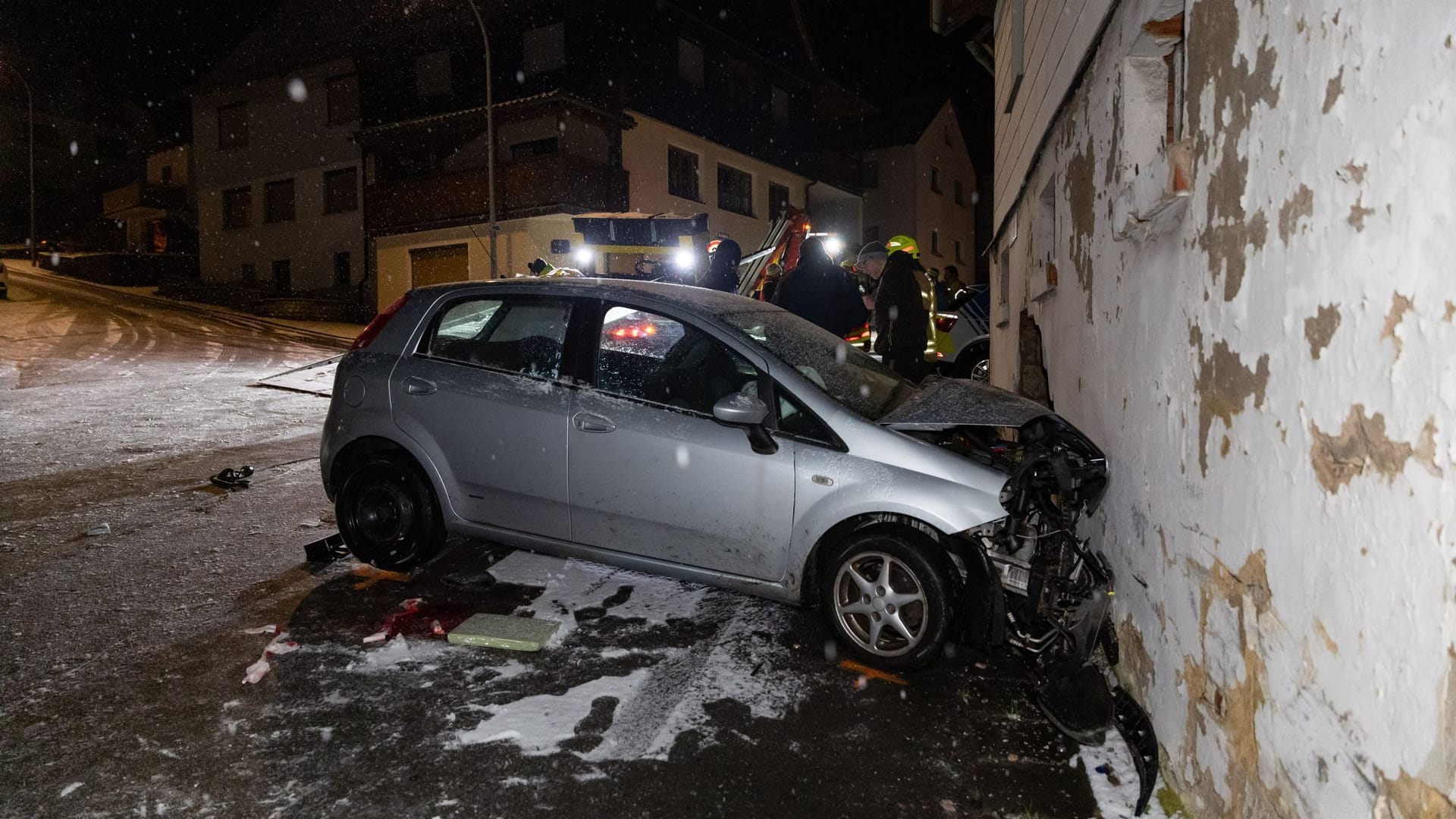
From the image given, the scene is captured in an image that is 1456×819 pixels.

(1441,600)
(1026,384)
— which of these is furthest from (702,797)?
(1026,384)

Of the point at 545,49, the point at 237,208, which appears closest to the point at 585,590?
the point at 545,49

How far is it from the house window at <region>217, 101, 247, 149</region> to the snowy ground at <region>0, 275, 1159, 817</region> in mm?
35225

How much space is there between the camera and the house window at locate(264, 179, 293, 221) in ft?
111

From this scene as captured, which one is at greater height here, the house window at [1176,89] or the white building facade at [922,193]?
the white building facade at [922,193]

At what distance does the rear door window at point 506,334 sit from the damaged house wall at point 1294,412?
264 centimetres

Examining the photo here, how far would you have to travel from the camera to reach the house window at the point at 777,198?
32.4 meters

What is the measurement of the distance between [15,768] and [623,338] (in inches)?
109

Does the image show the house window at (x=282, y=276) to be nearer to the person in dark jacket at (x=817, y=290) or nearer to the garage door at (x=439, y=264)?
the garage door at (x=439, y=264)

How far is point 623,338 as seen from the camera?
429cm

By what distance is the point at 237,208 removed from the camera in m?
35.8

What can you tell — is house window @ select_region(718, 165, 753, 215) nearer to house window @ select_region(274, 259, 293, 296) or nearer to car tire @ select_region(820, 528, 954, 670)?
house window @ select_region(274, 259, 293, 296)

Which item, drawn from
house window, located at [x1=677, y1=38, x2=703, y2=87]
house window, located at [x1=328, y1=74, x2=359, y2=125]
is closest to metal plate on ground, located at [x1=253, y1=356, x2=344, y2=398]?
house window, located at [x1=677, y1=38, x2=703, y2=87]

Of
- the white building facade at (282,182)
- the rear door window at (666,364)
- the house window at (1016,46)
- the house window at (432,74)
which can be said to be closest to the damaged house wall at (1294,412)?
the rear door window at (666,364)

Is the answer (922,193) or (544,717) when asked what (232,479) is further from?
(922,193)
